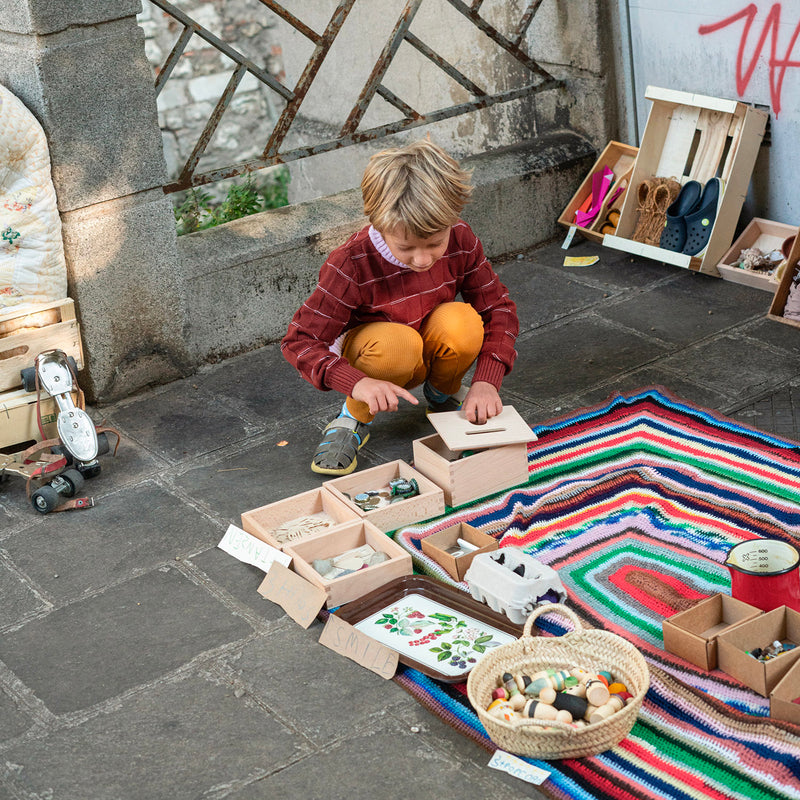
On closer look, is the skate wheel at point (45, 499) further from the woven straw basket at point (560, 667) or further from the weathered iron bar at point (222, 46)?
the weathered iron bar at point (222, 46)

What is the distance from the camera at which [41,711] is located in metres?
2.64

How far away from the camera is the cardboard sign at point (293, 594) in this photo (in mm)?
2871

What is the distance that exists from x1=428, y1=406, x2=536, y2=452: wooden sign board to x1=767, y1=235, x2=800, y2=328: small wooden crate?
1494mm

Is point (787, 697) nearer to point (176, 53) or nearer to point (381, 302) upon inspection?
point (381, 302)

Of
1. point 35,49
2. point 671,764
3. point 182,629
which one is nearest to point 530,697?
point 671,764

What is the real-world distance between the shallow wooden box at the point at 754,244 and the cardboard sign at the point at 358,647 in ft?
9.09

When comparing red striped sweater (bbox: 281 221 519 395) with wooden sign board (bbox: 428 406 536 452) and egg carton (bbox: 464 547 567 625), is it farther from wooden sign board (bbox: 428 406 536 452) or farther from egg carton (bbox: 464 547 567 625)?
egg carton (bbox: 464 547 567 625)

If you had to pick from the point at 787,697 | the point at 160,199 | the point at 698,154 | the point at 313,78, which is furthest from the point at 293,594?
the point at 698,154

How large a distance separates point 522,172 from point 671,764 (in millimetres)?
3497

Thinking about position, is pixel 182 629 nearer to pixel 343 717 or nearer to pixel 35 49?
pixel 343 717

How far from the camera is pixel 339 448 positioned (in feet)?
11.9

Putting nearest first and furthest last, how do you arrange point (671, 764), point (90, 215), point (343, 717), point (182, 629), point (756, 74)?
point (671, 764)
point (343, 717)
point (182, 629)
point (90, 215)
point (756, 74)

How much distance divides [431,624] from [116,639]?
0.84 m

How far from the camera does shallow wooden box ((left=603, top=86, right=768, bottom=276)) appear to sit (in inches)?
186
